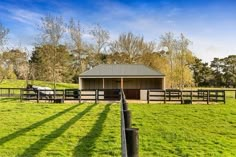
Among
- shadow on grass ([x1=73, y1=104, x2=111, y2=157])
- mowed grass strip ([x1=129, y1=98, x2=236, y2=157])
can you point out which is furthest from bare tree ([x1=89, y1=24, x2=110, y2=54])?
shadow on grass ([x1=73, y1=104, x2=111, y2=157])

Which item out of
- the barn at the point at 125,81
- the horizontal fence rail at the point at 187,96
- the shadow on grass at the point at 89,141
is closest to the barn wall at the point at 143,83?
the barn at the point at 125,81

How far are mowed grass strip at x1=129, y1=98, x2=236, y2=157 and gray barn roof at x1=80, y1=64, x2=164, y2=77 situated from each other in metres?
7.77

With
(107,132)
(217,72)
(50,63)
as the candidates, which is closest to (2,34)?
(50,63)

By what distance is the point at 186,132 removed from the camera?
969cm

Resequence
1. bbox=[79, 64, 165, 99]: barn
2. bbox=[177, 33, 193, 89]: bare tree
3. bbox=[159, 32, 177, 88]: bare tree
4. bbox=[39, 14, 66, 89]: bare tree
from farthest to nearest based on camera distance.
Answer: bbox=[159, 32, 177, 88]: bare tree < bbox=[177, 33, 193, 89]: bare tree < bbox=[39, 14, 66, 89]: bare tree < bbox=[79, 64, 165, 99]: barn

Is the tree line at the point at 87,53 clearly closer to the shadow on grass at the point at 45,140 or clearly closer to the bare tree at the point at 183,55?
the bare tree at the point at 183,55

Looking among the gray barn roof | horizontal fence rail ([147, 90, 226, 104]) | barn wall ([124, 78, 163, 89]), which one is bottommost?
horizontal fence rail ([147, 90, 226, 104])

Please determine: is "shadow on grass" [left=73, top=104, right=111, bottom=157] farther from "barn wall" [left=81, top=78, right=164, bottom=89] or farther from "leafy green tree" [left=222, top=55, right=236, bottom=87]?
"leafy green tree" [left=222, top=55, right=236, bottom=87]

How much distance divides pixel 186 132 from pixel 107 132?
8.58 ft

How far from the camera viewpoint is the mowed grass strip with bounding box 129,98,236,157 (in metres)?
7.96

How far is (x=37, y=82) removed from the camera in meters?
42.7

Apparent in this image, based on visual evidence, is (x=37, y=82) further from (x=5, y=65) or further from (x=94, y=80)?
(x=94, y=80)

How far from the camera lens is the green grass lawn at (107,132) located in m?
7.71

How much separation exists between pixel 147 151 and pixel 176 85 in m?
31.7
